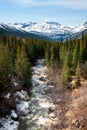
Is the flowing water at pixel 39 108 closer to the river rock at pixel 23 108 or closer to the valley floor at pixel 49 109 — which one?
the valley floor at pixel 49 109

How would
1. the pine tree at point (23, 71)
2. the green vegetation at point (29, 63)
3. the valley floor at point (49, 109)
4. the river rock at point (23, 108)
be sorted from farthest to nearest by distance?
the pine tree at point (23, 71) < the green vegetation at point (29, 63) < the river rock at point (23, 108) < the valley floor at point (49, 109)

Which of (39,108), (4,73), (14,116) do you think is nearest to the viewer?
(14,116)

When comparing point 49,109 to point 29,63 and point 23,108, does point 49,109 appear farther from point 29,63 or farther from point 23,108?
point 29,63

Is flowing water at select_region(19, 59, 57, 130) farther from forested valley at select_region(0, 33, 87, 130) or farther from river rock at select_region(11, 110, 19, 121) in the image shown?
forested valley at select_region(0, 33, 87, 130)

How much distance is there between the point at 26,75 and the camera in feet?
255

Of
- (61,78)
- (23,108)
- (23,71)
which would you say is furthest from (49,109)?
(61,78)

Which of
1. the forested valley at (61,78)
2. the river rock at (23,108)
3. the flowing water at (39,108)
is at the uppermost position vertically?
the forested valley at (61,78)

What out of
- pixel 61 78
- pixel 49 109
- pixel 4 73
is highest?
pixel 4 73

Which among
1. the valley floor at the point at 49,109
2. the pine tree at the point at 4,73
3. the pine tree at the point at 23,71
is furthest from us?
the pine tree at the point at 23,71

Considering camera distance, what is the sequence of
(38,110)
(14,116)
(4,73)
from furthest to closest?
1. (4,73)
2. (38,110)
3. (14,116)

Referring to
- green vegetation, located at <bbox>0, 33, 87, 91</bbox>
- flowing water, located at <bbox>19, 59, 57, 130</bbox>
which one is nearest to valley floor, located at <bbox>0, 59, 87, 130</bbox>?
flowing water, located at <bbox>19, 59, 57, 130</bbox>

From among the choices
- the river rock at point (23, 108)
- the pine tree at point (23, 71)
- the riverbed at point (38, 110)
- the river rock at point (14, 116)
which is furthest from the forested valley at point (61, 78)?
the riverbed at point (38, 110)

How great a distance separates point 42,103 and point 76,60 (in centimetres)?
2709

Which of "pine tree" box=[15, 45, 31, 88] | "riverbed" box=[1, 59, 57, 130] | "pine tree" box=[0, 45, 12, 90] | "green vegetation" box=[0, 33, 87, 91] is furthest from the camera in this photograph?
"pine tree" box=[15, 45, 31, 88]
